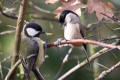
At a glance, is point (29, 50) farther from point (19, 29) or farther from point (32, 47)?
point (19, 29)

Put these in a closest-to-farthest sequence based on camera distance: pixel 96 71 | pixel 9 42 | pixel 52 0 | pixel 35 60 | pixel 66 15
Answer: pixel 35 60 → pixel 52 0 → pixel 96 71 → pixel 66 15 → pixel 9 42

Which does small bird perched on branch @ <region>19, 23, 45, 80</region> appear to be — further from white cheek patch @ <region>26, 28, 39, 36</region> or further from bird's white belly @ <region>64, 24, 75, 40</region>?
bird's white belly @ <region>64, 24, 75, 40</region>

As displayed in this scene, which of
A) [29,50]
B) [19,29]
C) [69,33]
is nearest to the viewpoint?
[19,29]

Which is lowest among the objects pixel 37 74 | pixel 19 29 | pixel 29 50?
Answer: pixel 37 74

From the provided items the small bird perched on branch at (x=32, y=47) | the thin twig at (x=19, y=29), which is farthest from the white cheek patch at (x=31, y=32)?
the thin twig at (x=19, y=29)

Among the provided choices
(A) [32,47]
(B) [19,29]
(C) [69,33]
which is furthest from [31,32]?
(C) [69,33]

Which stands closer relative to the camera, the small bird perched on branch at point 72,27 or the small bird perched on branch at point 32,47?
the small bird perched on branch at point 32,47

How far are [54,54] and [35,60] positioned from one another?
43.3 inches

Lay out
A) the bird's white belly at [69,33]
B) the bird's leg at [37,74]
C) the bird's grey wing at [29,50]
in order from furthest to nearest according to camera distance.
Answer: the bird's white belly at [69,33] → the bird's grey wing at [29,50] → the bird's leg at [37,74]

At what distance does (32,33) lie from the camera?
1.90 meters

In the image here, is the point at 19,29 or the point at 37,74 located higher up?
the point at 19,29

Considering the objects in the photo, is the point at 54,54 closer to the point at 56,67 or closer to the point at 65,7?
the point at 56,67

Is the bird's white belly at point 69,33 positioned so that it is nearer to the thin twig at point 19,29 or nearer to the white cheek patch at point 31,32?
the white cheek patch at point 31,32

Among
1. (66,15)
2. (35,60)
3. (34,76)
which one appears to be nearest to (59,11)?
(66,15)
